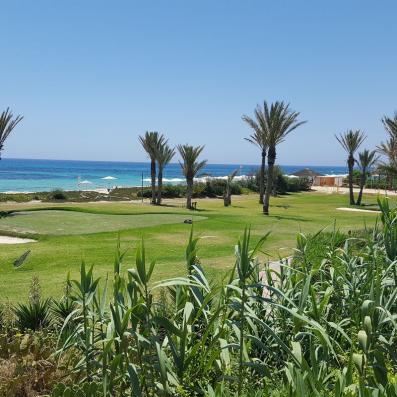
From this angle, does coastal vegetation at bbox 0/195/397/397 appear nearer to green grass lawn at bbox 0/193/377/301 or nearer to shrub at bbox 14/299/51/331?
shrub at bbox 14/299/51/331

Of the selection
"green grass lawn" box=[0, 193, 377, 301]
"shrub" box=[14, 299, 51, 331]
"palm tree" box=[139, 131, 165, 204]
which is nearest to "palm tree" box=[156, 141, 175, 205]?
"palm tree" box=[139, 131, 165, 204]

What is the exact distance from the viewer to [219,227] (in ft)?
63.7

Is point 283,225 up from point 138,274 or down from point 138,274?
down

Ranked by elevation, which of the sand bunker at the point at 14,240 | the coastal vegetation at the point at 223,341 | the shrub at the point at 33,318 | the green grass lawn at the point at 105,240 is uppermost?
the coastal vegetation at the point at 223,341

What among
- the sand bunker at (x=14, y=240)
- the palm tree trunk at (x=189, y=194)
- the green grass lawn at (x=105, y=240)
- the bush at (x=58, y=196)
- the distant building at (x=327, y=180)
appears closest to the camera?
the green grass lawn at (x=105, y=240)

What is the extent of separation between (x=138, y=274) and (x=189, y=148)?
32.9 metres

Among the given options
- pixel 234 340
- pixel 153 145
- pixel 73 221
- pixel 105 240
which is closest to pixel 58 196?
pixel 153 145

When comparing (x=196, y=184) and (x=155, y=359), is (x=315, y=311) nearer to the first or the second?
(x=155, y=359)

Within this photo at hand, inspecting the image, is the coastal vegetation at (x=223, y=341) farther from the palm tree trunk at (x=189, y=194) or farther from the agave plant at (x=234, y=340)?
the palm tree trunk at (x=189, y=194)

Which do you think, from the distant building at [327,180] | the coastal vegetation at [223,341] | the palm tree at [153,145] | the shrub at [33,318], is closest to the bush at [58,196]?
the palm tree at [153,145]

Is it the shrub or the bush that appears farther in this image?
the bush

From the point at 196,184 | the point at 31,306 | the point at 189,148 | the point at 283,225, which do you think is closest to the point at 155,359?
A: the point at 31,306

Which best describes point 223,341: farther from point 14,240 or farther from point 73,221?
point 73,221

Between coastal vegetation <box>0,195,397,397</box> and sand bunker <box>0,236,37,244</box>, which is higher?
coastal vegetation <box>0,195,397,397</box>
